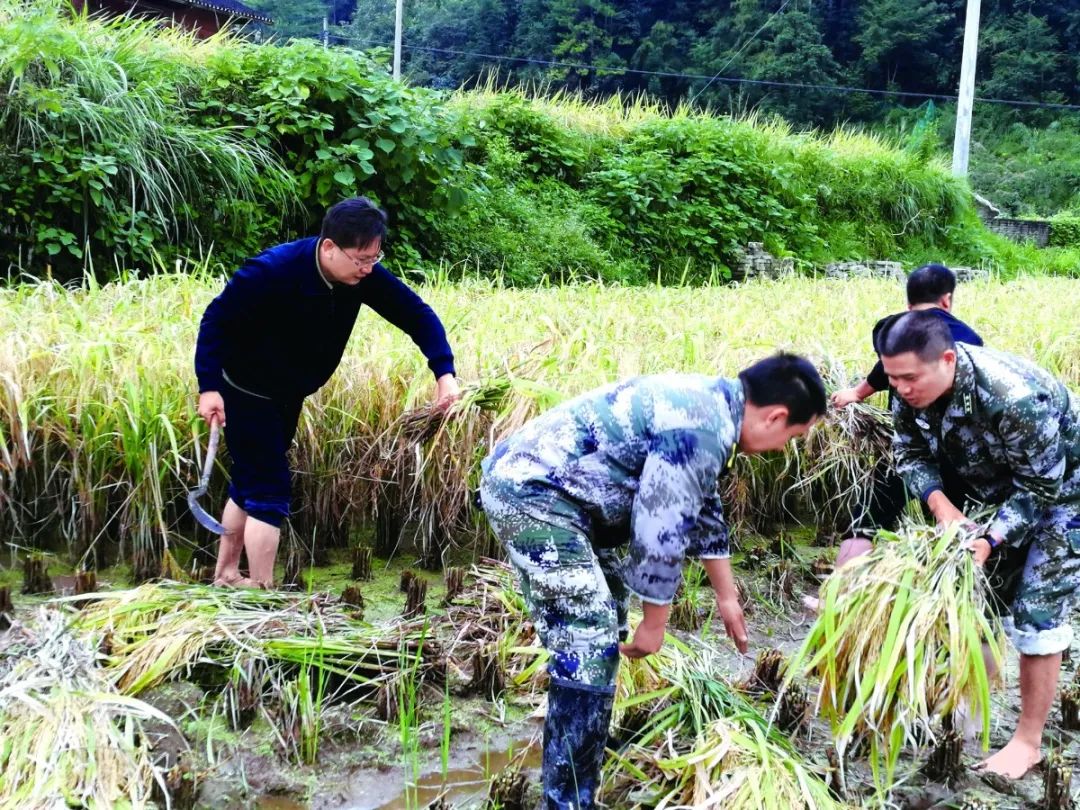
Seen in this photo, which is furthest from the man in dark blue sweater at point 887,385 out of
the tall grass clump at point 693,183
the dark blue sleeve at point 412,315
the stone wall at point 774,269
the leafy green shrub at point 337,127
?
the stone wall at point 774,269

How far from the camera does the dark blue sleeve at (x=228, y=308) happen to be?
3223mm

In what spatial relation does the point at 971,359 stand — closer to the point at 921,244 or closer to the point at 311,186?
the point at 311,186

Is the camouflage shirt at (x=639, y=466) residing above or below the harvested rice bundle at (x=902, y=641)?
above

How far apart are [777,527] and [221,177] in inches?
189

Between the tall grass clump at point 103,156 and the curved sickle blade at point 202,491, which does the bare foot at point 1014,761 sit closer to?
the curved sickle blade at point 202,491

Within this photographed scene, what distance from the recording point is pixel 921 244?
14.7 m

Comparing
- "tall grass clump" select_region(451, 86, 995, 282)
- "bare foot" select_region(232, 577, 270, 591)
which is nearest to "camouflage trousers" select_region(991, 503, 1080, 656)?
"bare foot" select_region(232, 577, 270, 591)

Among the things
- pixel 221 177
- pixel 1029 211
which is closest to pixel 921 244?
pixel 221 177

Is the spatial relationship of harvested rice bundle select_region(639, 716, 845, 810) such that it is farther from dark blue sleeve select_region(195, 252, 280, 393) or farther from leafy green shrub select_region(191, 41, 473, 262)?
leafy green shrub select_region(191, 41, 473, 262)

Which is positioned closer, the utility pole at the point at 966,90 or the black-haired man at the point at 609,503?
the black-haired man at the point at 609,503

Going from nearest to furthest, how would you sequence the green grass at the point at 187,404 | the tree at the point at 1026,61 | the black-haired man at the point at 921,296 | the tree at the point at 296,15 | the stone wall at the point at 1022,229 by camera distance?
the black-haired man at the point at 921,296 < the green grass at the point at 187,404 < the stone wall at the point at 1022,229 < the tree at the point at 1026,61 < the tree at the point at 296,15

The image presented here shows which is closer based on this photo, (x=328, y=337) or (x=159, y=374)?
(x=328, y=337)

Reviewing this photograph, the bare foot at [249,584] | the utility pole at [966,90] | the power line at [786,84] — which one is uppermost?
the power line at [786,84]

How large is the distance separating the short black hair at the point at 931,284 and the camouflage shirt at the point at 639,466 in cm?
175
